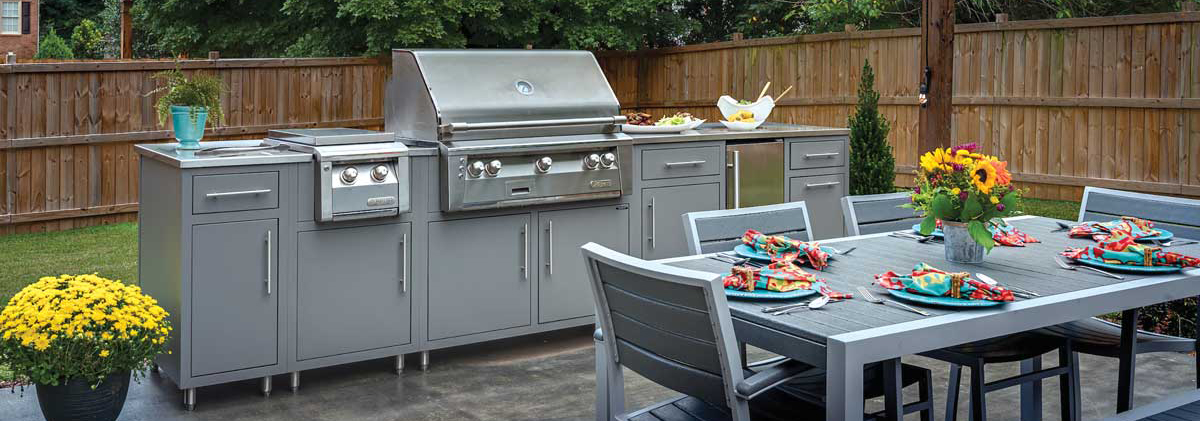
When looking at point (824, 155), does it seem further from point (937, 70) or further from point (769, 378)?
point (769, 378)

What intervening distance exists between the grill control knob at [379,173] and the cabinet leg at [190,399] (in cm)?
108

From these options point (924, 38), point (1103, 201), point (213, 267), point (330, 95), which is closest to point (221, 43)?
point (330, 95)

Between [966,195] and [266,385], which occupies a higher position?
[966,195]

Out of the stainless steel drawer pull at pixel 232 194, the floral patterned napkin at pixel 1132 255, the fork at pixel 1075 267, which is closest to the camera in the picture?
the fork at pixel 1075 267

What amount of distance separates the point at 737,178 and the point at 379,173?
2039 mm

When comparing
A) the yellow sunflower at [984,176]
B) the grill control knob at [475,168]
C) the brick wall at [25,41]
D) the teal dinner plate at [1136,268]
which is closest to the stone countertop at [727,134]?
the grill control knob at [475,168]

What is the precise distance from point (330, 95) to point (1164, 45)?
7.29 metres

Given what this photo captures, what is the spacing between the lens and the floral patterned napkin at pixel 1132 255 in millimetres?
3225

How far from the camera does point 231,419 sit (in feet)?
13.9

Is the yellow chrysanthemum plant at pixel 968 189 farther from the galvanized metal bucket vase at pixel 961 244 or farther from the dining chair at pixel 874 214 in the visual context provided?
the dining chair at pixel 874 214

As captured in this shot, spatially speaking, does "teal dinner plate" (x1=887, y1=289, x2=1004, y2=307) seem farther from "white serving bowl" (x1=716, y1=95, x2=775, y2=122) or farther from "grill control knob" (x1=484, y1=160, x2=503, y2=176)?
"white serving bowl" (x1=716, y1=95, x2=775, y2=122)

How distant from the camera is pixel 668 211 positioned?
18.6 feet

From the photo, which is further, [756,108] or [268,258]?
[756,108]

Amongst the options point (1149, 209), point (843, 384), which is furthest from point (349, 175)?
point (1149, 209)
